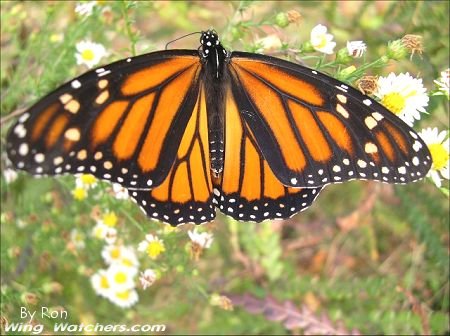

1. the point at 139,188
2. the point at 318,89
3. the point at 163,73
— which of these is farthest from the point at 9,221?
the point at 318,89

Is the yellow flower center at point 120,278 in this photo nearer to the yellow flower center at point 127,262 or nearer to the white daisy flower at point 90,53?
the yellow flower center at point 127,262

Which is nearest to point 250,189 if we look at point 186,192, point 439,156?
point 186,192

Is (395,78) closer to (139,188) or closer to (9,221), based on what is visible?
(139,188)

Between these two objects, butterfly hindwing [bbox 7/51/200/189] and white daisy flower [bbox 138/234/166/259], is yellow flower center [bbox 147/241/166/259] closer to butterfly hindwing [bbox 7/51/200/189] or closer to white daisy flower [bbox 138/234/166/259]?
white daisy flower [bbox 138/234/166/259]

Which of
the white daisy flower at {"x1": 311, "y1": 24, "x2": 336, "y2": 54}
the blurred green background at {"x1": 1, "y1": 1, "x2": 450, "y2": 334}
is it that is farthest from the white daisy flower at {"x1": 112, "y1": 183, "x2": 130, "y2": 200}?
the white daisy flower at {"x1": 311, "y1": 24, "x2": 336, "y2": 54}

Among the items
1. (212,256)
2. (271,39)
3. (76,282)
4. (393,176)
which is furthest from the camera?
(212,256)

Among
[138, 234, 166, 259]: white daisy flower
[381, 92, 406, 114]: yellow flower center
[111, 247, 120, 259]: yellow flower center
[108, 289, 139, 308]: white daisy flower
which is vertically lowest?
[108, 289, 139, 308]: white daisy flower

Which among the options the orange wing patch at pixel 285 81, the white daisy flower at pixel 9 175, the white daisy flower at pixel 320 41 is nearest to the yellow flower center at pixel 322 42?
the white daisy flower at pixel 320 41
